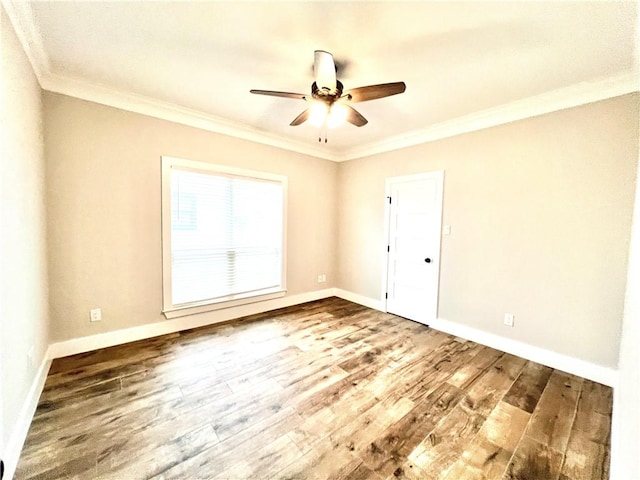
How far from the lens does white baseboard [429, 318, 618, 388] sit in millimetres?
2263

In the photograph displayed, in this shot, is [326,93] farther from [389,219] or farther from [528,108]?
[389,219]

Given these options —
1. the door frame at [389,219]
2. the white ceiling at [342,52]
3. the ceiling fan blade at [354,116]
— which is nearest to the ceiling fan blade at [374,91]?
the ceiling fan blade at [354,116]

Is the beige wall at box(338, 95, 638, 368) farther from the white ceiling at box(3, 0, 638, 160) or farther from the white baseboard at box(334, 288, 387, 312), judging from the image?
the white baseboard at box(334, 288, 387, 312)

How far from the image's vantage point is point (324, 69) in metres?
1.83

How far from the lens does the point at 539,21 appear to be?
63.6 inches

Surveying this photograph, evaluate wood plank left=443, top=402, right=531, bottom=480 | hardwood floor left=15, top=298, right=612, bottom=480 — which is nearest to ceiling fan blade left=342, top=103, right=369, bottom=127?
hardwood floor left=15, top=298, right=612, bottom=480

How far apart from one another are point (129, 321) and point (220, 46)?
2840mm

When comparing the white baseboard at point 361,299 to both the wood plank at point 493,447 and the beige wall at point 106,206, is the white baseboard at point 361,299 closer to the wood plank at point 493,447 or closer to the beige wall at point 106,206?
Answer: the wood plank at point 493,447

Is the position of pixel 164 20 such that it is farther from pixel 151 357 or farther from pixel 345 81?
pixel 151 357

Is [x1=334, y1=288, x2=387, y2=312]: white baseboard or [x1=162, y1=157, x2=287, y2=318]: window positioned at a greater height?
[x1=162, y1=157, x2=287, y2=318]: window

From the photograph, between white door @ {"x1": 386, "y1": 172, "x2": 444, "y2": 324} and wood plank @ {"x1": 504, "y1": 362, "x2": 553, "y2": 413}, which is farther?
white door @ {"x1": 386, "y1": 172, "x2": 444, "y2": 324}

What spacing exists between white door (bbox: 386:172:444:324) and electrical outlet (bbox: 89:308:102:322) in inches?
141

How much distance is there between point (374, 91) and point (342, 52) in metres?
0.39

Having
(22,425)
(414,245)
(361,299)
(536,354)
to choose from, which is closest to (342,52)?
(414,245)
